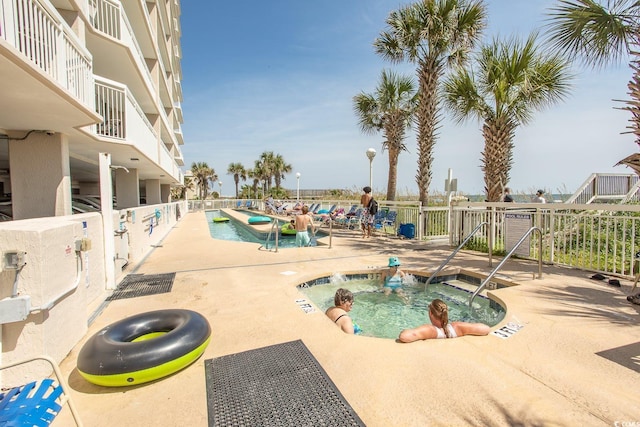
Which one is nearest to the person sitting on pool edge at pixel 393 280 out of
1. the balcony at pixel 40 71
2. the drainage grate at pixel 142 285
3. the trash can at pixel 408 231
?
the drainage grate at pixel 142 285

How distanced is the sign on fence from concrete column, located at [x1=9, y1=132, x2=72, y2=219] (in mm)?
8861

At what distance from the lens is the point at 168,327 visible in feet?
10.2

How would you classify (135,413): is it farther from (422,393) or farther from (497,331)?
(497,331)

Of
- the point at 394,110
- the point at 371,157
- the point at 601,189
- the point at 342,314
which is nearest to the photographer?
the point at 342,314

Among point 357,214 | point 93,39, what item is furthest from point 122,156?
point 357,214

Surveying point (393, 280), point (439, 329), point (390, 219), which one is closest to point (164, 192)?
point (390, 219)

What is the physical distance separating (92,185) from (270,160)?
34.7 m

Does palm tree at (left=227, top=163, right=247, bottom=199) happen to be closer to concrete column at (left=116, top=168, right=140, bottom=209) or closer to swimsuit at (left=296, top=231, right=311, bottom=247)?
concrete column at (left=116, top=168, right=140, bottom=209)

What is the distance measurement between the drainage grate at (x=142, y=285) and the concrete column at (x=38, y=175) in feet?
5.88

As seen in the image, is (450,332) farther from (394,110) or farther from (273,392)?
(394,110)

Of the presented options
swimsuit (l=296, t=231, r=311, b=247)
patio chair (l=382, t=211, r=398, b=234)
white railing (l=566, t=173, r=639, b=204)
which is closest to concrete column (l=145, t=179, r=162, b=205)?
swimsuit (l=296, t=231, r=311, b=247)

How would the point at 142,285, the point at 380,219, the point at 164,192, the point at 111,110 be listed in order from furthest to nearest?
the point at 164,192
the point at 380,219
the point at 111,110
the point at 142,285

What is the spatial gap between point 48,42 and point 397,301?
266 inches

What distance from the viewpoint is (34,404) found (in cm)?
178
